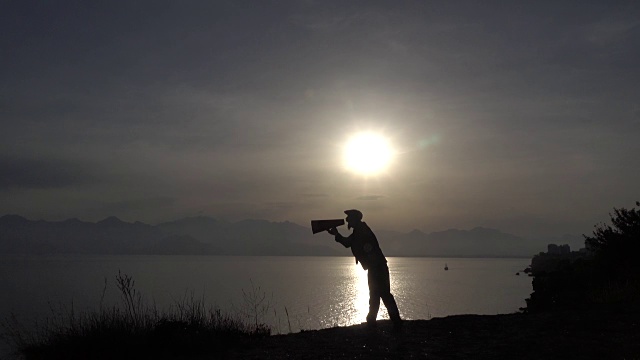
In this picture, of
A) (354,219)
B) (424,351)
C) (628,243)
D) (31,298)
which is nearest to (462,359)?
(424,351)

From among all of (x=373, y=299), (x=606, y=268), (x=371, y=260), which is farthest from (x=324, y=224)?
(x=606, y=268)

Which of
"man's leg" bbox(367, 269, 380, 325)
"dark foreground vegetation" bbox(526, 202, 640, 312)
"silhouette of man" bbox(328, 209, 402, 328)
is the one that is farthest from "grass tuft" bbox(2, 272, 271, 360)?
"dark foreground vegetation" bbox(526, 202, 640, 312)

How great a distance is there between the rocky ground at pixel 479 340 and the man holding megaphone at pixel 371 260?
59 centimetres

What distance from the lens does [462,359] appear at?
894cm

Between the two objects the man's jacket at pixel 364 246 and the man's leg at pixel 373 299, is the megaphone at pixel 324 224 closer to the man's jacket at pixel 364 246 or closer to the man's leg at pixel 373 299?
the man's jacket at pixel 364 246

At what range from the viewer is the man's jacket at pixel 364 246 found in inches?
473

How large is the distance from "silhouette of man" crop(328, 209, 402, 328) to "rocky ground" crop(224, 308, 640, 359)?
59 centimetres

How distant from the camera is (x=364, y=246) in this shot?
12.1 m

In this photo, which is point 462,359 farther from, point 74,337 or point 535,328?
point 74,337

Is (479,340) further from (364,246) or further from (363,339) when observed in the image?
(364,246)

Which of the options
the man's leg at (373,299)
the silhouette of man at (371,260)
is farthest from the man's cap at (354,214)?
the man's leg at (373,299)

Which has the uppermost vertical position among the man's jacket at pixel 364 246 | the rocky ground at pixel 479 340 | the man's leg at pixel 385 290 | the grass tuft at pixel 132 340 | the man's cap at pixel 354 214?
the man's cap at pixel 354 214

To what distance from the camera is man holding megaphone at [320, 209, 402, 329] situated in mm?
11852

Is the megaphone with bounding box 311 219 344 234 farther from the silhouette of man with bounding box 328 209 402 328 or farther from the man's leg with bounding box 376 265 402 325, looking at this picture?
the man's leg with bounding box 376 265 402 325
